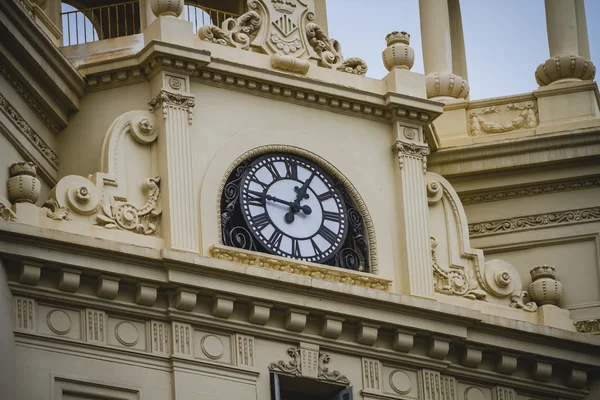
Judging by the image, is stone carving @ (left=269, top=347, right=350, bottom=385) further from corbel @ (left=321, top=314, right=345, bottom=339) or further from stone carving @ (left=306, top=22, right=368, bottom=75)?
stone carving @ (left=306, top=22, right=368, bottom=75)

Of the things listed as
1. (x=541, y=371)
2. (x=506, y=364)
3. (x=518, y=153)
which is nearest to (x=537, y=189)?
(x=518, y=153)

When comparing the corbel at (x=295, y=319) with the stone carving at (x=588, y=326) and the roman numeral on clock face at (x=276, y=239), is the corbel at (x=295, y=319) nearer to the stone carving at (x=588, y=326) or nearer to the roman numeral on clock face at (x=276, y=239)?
the roman numeral on clock face at (x=276, y=239)

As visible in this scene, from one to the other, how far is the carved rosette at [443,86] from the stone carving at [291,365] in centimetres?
662

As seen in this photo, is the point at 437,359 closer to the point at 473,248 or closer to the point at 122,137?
the point at 473,248

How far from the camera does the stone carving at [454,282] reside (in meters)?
37.6

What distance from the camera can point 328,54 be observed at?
125ft

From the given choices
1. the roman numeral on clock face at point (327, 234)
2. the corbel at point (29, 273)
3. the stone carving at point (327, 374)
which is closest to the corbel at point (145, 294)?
the corbel at point (29, 273)

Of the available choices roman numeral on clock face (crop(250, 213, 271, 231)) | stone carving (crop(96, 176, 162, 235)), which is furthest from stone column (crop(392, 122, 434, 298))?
stone carving (crop(96, 176, 162, 235))

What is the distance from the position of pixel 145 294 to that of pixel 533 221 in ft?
24.4

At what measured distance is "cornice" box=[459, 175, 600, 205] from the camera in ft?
130

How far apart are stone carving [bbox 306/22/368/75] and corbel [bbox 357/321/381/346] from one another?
3.99 m

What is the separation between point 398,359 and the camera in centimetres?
3644

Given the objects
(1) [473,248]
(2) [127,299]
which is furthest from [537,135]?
(2) [127,299]

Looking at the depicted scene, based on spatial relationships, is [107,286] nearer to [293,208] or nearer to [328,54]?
[293,208]
